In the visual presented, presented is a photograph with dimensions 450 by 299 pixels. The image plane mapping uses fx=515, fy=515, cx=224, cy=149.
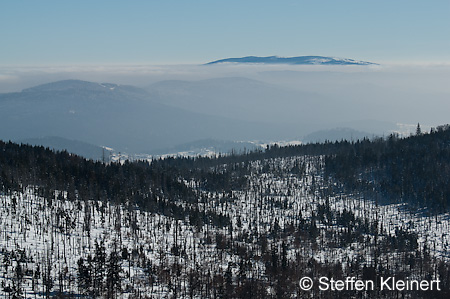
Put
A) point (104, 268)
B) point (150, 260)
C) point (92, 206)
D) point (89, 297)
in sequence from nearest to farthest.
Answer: point (89, 297) < point (104, 268) < point (150, 260) < point (92, 206)

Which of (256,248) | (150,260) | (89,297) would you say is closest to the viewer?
(89,297)

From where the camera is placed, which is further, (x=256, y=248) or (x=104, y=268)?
(x=256, y=248)

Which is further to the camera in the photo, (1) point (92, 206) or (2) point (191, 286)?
(1) point (92, 206)

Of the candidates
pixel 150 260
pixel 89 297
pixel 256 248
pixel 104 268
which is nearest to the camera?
pixel 89 297

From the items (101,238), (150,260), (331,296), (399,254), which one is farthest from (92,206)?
(399,254)

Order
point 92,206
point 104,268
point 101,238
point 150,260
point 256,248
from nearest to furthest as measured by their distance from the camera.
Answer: point 104,268 → point 150,260 → point 101,238 → point 256,248 → point 92,206

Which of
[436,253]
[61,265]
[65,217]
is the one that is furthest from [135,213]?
[436,253]

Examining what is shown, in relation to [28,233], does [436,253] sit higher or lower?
lower

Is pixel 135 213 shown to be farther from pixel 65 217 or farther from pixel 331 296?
pixel 331 296

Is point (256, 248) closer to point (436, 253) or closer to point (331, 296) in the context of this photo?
point (331, 296)
